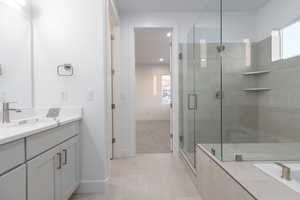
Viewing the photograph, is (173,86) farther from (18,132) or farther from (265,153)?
(18,132)

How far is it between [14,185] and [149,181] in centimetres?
168

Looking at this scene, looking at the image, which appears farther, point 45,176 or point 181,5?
point 181,5

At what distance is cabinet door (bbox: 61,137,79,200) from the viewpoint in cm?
179

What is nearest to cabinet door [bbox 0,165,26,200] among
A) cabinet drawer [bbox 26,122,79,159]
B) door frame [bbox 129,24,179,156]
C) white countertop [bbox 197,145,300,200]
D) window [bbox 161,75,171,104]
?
cabinet drawer [bbox 26,122,79,159]

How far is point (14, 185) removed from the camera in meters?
1.11

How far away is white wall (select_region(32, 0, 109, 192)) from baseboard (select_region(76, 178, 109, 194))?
65mm

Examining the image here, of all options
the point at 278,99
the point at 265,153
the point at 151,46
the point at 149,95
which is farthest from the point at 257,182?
the point at 149,95

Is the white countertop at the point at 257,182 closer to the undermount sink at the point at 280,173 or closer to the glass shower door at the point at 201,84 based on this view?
the undermount sink at the point at 280,173

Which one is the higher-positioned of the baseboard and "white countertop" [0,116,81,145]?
"white countertop" [0,116,81,145]

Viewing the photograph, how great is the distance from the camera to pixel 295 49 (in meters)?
2.63

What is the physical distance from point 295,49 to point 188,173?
2.17 meters

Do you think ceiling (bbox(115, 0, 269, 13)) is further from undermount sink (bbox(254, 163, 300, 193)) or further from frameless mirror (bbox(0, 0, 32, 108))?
undermount sink (bbox(254, 163, 300, 193))

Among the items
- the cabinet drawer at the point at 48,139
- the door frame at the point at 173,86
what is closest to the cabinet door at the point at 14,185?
the cabinet drawer at the point at 48,139

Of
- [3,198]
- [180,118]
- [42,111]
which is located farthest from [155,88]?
[3,198]
